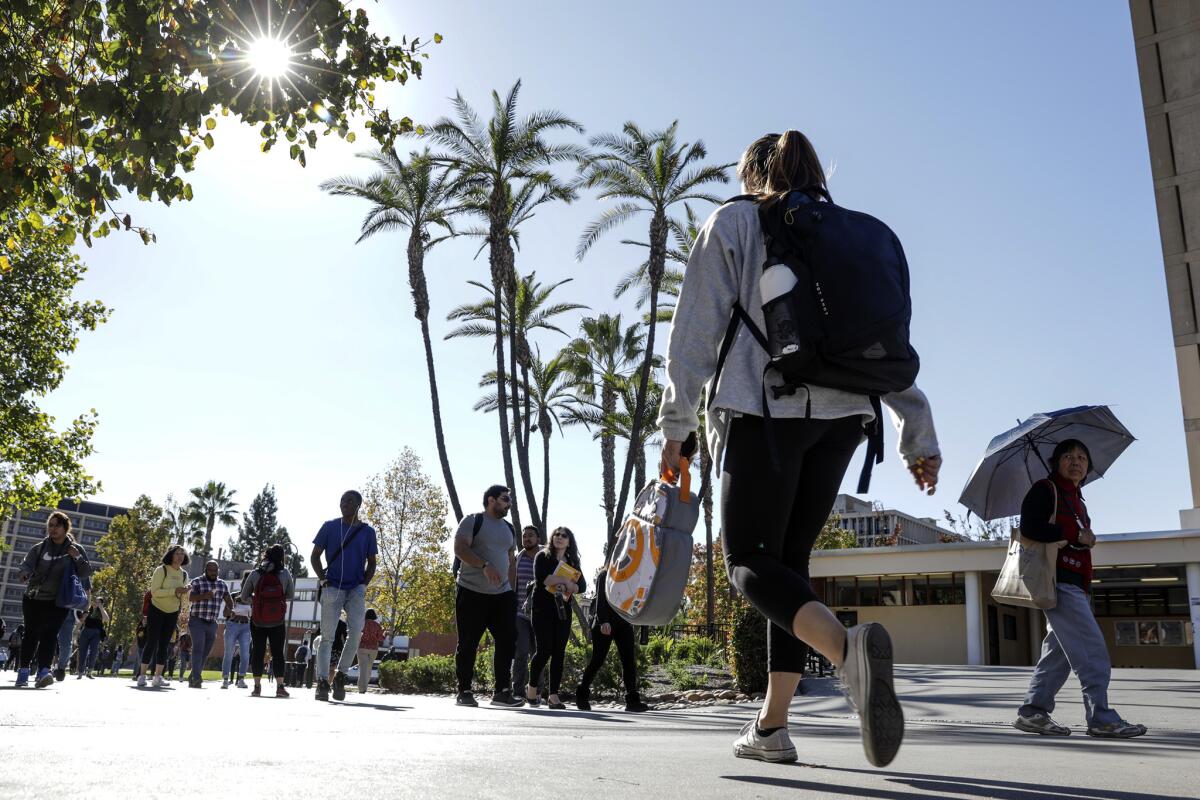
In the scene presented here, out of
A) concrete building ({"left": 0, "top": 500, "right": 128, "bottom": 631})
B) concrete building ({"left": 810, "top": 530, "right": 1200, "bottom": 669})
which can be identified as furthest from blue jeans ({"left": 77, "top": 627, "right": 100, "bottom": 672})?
concrete building ({"left": 0, "top": 500, "right": 128, "bottom": 631})

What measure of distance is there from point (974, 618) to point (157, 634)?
97.5 ft

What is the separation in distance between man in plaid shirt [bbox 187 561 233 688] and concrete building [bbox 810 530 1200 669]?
→ 2716cm

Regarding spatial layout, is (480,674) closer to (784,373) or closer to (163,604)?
(163,604)

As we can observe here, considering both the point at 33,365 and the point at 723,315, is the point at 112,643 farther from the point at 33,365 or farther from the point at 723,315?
the point at 723,315

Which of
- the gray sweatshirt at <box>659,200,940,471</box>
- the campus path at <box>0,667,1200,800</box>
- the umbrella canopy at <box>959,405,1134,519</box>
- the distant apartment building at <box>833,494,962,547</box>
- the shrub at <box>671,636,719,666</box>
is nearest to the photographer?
the campus path at <box>0,667,1200,800</box>

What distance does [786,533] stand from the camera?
10.2ft

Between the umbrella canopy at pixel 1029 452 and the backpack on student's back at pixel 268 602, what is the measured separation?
802cm

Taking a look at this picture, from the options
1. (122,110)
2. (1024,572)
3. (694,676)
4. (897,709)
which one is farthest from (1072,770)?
(694,676)

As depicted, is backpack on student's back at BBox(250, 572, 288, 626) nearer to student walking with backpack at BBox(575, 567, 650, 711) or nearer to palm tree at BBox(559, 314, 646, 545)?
student walking with backpack at BBox(575, 567, 650, 711)

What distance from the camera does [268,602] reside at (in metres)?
11.6

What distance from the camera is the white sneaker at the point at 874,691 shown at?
2438 mm

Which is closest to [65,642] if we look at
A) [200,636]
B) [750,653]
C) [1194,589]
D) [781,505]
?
[200,636]

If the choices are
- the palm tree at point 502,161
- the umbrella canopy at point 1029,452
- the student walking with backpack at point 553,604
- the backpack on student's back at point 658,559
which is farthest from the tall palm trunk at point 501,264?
the backpack on student's back at point 658,559

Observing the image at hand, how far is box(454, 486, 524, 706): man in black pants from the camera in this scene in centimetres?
887
